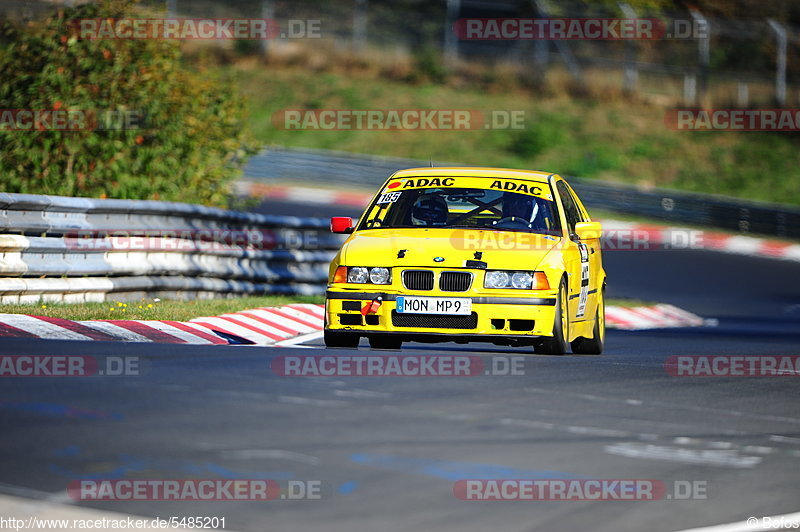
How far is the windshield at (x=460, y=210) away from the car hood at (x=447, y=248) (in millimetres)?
333

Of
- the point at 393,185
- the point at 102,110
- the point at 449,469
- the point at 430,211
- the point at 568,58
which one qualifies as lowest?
the point at 449,469

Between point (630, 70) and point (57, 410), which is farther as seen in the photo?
point (630, 70)

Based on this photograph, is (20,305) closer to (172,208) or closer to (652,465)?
(172,208)

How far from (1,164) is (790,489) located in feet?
44.6

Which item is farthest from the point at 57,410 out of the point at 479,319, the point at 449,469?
the point at 479,319

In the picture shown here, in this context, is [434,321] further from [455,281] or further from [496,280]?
[496,280]

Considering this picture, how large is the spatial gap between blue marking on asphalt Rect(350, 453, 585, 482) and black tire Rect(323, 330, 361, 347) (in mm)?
4903

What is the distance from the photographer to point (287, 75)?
48.4 metres

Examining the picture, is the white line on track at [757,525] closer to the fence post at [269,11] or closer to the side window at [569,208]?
the side window at [569,208]

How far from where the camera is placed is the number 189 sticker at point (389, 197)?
40.5ft

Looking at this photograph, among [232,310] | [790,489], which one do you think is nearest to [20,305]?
[232,310]

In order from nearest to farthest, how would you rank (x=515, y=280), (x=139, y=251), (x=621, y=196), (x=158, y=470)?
(x=158, y=470) < (x=515, y=280) < (x=139, y=251) < (x=621, y=196)

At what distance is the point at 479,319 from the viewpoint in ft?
35.5

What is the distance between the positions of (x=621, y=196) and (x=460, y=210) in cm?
2330
